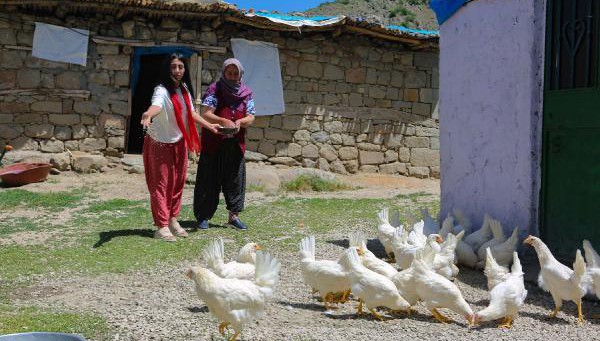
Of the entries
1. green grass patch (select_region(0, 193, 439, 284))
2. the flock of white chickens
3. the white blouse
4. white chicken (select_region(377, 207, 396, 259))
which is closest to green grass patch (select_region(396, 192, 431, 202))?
green grass patch (select_region(0, 193, 439, 284))

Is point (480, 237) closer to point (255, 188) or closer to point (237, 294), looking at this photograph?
point (237, 294)

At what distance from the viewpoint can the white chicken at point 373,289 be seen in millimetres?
4324

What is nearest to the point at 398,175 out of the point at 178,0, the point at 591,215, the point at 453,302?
the point at 178,0

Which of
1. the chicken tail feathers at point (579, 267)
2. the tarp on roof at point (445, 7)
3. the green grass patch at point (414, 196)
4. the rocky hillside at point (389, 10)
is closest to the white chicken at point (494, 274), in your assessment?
the chicken tail feathers at point (579, 267)

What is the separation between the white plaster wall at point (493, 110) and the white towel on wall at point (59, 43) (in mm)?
7732

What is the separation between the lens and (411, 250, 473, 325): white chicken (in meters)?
4.27

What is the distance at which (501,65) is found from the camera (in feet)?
21.5

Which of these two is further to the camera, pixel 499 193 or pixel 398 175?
pixel 398 175

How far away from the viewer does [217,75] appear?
1334cm

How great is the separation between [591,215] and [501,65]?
182 centimetres

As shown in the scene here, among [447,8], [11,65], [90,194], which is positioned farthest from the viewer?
[11,65]

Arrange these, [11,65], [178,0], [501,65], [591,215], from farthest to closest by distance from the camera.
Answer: [178,0]
[11,65]
[501,65]
[591,215]

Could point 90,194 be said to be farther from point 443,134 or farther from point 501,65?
point 501,65

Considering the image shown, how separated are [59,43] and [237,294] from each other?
397 inches
